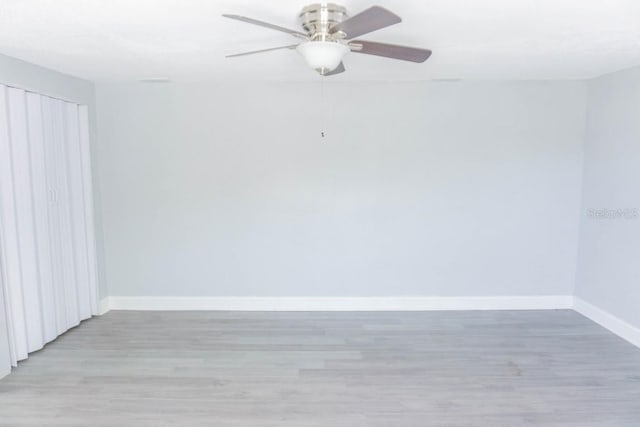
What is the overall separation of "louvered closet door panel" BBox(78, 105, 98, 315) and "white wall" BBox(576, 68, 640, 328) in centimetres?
470

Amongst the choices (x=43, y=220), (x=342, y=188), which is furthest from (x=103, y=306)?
(x=342, y=188)

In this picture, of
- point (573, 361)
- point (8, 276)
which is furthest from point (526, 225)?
point (8, 276)

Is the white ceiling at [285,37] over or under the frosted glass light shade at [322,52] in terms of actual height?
over

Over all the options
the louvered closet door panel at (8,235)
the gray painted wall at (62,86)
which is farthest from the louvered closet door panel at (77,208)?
the louvered closet door panel at (8,235)

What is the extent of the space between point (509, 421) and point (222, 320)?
8.36ft

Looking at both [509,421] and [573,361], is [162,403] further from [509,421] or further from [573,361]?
[573,361]

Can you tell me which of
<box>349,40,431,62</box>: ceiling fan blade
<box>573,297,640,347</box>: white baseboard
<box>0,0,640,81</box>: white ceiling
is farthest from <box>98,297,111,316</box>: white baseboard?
<box>573,297,640,347</box>: white baseboard

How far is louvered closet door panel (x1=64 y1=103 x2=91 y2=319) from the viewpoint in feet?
11.6

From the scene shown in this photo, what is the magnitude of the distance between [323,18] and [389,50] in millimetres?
392

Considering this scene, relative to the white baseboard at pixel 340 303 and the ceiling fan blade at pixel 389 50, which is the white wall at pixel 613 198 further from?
the ceiling fan blade at pixel 389 50

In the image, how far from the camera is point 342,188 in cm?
399

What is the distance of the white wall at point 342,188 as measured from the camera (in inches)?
154

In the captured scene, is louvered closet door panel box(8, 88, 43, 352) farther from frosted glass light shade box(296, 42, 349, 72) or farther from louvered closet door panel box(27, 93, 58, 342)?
frosted glass light shade box(296, 42, 349, 72)

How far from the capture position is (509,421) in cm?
233
